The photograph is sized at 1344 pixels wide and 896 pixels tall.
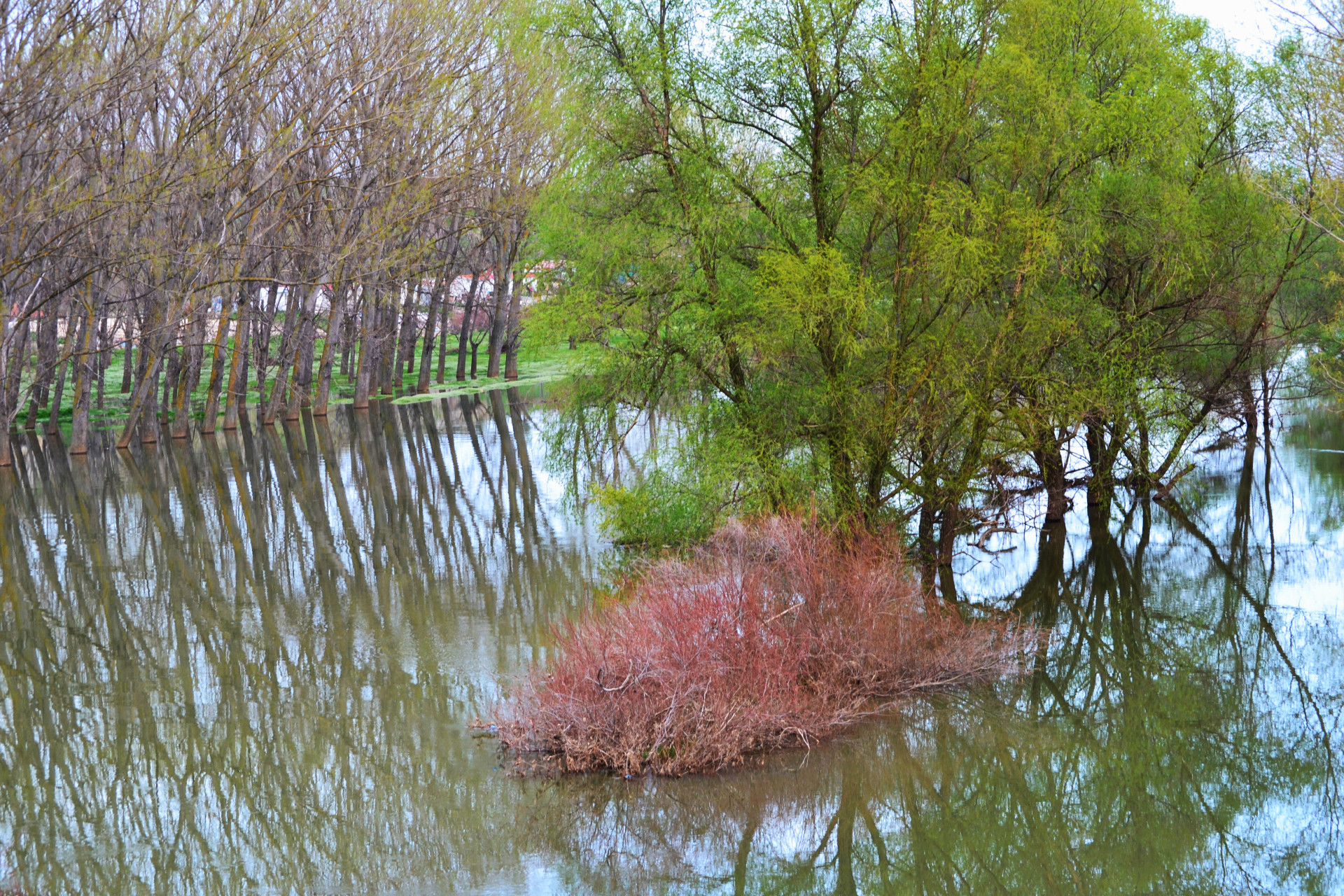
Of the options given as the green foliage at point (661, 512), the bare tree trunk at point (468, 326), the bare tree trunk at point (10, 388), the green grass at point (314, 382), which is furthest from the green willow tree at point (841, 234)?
the bare tree trunk at point (468, 326)

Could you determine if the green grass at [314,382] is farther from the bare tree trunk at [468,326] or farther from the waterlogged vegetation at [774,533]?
the waterlogged vegetation at [774,533]

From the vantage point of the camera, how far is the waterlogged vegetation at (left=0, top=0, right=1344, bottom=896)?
28.9ft

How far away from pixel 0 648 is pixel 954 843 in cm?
1079

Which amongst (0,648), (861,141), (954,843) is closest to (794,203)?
(861,141)

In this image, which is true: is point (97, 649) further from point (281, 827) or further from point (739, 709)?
point (739, 709)

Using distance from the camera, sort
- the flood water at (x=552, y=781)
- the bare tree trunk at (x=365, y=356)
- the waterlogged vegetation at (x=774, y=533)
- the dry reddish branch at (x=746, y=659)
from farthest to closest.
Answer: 1. the bare tree trunk at (x=365, y=356)
2. the dry reddish branch at (x=746, y=659)
3. the waterlogged vegetation at (x=774, y=533)
4. the flood water at (x=552, y=781)

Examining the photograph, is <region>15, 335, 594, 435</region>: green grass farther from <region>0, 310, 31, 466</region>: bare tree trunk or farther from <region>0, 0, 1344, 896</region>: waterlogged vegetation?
<region>0, 0, 1344, 896</region>: waterlogged vegetation

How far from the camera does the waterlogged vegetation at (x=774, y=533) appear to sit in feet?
28.9

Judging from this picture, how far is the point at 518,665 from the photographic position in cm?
1207

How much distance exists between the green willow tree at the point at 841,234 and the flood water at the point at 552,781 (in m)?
2.40

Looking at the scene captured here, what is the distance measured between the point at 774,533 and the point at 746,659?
2873mm

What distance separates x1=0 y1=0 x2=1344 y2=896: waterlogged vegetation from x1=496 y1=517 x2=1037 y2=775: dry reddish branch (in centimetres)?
4

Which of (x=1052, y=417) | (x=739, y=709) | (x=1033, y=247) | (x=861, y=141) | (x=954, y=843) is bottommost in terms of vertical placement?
(x=954, y=843)

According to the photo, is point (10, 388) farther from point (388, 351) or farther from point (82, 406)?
point (388, 351)
